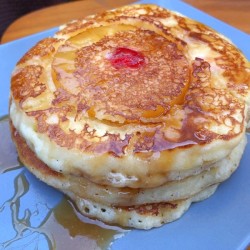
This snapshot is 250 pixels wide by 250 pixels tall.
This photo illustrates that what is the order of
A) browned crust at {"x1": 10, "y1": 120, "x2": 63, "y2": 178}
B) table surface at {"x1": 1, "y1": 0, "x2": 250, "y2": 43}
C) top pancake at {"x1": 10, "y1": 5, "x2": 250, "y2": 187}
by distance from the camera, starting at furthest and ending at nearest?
table surface at {"x1": 1, "y1": 0, "x2": 250, "y2": 43} < browned crust at {"x1": 10, "y1": 120, "x2": 63, "y2": 178} < top pancake at {"x1": 10, "y1": 5, "x2": 250, "y2": 187}

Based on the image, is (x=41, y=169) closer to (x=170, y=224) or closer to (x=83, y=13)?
(x=170, y=224)

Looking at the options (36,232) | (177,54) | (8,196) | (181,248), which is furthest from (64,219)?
(177,54)

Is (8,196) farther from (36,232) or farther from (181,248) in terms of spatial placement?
(181,248)

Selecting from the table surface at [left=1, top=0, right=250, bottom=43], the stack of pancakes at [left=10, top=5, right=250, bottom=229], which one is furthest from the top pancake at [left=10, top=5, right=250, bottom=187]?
the table surface at [left=1, top=0, right=250, bottom=43]

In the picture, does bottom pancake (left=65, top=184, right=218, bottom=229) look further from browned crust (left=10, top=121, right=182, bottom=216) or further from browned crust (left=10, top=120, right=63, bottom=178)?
browned crust (left=10, top=120, right=63, bottom=178)

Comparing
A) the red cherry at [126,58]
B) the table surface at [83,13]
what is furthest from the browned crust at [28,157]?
the table surface at [83,13]

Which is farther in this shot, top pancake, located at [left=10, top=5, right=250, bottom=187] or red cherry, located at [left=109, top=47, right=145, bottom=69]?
red cherry, located at [left=109, top=47, right=145, bottom=69]

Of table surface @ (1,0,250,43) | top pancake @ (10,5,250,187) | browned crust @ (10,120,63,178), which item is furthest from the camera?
table surface @ (1,0,250,43)

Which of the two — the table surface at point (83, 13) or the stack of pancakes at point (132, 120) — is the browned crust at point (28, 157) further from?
the table surface at point (83, 13)
